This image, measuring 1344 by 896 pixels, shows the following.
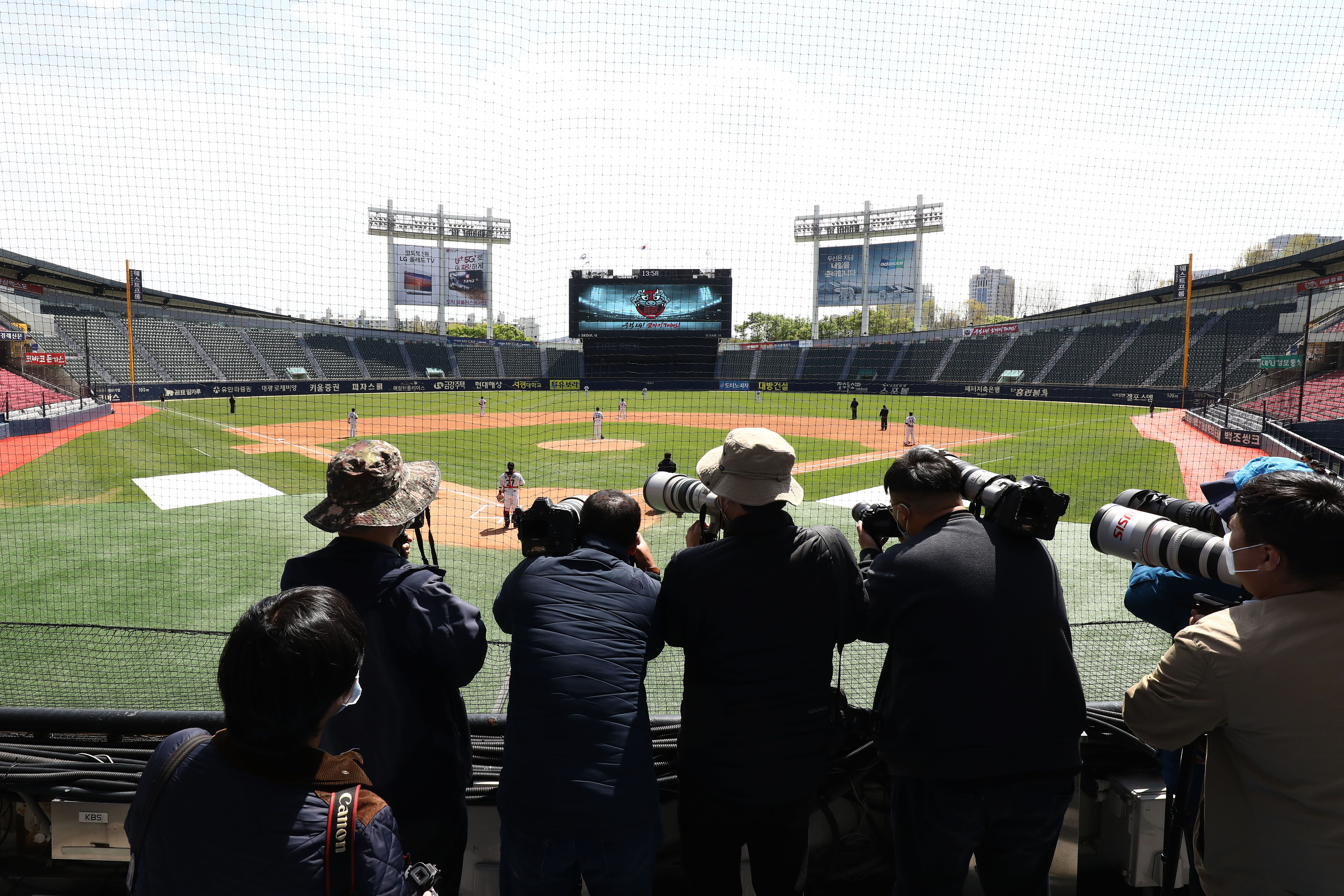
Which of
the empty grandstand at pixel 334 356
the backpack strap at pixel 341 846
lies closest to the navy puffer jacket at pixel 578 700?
the backpack strap at pixel 341 846

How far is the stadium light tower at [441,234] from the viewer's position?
8008 mm

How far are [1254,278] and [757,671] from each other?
33.2 metres

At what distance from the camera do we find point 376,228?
14.5 metres

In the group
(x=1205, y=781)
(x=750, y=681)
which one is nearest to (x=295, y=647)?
(x=750, y=681)

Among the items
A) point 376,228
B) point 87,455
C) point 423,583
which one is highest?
point 376,228

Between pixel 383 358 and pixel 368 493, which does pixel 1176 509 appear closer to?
pixel 368 493

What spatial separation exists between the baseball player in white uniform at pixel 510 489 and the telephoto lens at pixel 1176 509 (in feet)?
32.8

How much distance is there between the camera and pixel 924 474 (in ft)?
7.89

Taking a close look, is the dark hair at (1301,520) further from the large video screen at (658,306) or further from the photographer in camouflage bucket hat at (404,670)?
the large video screen at (658,306)

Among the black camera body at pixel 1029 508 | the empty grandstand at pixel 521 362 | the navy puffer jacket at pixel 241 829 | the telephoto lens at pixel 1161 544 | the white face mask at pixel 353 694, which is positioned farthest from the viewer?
the empty grandstand at pixel 521 362

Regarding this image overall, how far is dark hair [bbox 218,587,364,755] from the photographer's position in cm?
139

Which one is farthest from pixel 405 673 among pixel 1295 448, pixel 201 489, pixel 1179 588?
pixel 1295 448

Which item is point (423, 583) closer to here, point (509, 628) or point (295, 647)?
point (509, 628)

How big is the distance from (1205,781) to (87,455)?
21838 mm
